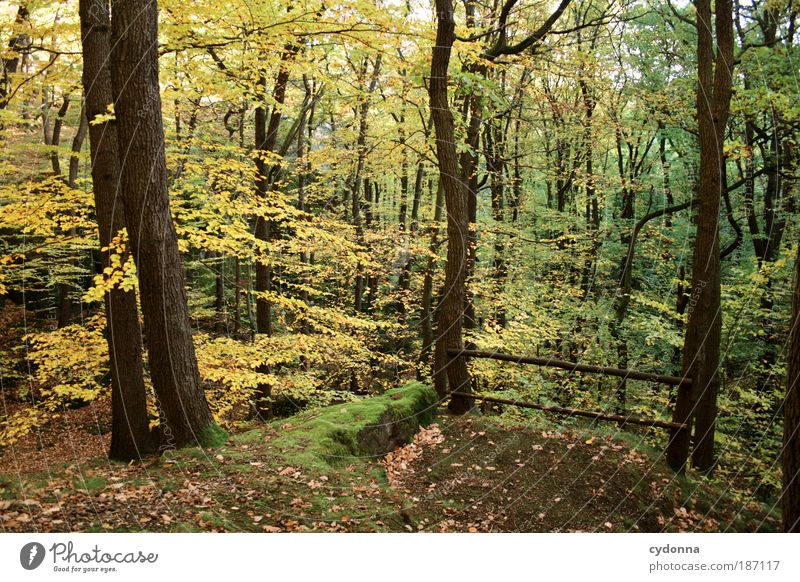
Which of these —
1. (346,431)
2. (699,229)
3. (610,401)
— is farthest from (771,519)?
(610,401)

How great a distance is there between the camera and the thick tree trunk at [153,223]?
5207mm

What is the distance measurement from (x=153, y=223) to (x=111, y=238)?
1.09m

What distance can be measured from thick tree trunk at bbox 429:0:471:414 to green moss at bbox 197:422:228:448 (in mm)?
3520

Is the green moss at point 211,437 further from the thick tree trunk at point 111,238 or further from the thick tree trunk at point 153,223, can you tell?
the thick tree trunk at point 111,238

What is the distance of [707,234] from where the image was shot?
6414 mm

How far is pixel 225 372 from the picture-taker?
808cm

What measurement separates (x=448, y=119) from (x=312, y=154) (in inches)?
233

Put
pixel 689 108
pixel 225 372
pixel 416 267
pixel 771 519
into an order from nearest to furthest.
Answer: pixel 771 519, pixel 225 372, pixel 689 108, pixel 416 267

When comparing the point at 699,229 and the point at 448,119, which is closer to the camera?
the point at 699,229

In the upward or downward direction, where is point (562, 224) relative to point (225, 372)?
upward

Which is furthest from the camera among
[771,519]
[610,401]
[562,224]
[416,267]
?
[416,267]

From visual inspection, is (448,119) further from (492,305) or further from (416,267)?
(416,267)

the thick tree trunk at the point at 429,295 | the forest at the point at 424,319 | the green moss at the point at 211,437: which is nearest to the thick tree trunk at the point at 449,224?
the forest at the point at 424,319

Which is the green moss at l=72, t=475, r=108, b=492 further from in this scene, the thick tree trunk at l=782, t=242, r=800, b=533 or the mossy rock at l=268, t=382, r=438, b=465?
the thick tree trunk at l=782, t=242, r=800, b=533
